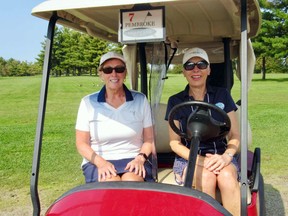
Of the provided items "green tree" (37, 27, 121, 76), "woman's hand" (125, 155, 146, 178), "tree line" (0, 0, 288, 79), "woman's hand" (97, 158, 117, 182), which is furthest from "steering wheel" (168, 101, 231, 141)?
"green tree" (37, 27, 121, 76)

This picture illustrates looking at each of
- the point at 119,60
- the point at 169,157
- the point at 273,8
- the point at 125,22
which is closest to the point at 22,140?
the point at 169,157

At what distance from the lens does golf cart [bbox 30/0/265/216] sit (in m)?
1.86

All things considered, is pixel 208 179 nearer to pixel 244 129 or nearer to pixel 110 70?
pixel 244 129

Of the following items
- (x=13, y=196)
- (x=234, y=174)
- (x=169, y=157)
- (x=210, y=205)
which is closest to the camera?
(x=210, y=205)

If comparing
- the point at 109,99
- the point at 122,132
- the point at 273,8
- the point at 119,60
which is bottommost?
the point at 122,132

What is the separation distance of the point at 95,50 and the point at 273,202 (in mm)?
44059

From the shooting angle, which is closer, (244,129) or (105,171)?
(244,129)

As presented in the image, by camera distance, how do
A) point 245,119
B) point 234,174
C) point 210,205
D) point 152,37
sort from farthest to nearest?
point 234,174, point 152,37, point 245,119, point 210,205

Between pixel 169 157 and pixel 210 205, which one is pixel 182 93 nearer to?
pixel 169 157

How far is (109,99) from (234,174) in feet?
3.41

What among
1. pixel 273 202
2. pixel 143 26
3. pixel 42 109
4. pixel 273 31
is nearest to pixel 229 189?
pixel 143 26

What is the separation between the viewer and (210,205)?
184 cm

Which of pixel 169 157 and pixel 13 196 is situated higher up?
pixel 169 157

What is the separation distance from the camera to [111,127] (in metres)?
2.79
